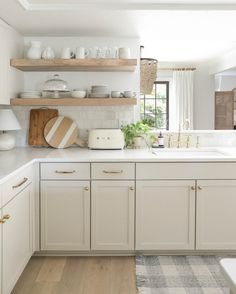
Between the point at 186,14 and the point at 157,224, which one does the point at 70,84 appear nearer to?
the point at 186,14

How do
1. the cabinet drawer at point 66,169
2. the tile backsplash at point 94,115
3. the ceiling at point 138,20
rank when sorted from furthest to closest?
1. the tile backsplash at point 94,115
2. the cabinet drawer at point 66,169
3. the ceiling at point 138,20

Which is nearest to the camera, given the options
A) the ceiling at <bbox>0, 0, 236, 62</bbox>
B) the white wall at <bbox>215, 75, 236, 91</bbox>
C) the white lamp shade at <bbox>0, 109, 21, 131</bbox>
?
the ceiling at <bbox>0, 0, 236, 62</bbox>

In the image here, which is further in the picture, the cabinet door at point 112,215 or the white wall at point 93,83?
the white wall at point 93,83

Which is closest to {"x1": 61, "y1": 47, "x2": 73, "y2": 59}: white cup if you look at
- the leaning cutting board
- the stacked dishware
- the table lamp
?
the stacked dishware

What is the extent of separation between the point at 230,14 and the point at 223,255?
6.26 ft

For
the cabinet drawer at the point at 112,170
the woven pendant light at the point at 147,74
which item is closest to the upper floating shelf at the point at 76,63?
the woven pendant light at the point at 147,74

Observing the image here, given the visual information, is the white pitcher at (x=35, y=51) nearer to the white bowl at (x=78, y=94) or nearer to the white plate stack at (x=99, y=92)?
the white bowl at (x=78, y=94)

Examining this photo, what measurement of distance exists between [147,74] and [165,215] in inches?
59.3

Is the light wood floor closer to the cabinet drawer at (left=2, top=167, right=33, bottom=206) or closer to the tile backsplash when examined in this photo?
the cabinet drawer at (left=2, top=167, right=33, bottom=206)

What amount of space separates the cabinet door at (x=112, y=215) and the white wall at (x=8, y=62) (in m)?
1.10

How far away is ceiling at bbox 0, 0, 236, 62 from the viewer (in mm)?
2873

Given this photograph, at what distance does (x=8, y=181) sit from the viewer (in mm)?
2312

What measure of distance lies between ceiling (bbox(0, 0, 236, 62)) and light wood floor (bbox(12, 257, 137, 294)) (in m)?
1.93

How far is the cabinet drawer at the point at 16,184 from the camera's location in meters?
2.25
